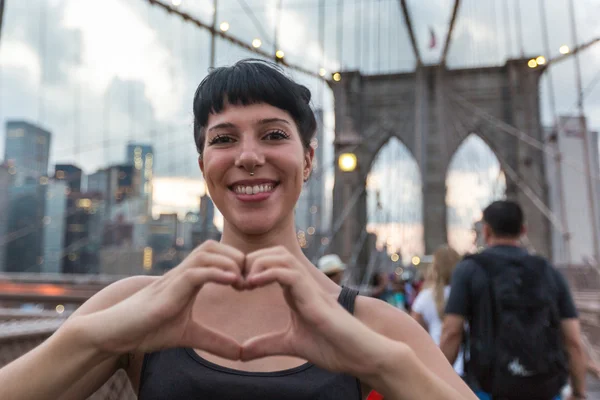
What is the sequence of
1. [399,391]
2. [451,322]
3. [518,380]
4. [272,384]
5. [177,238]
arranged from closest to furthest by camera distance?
[399,391] < [272,384] < [518,380] < [451,322] < [177,238]

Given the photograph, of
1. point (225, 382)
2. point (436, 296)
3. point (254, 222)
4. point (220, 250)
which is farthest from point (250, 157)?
point (436, 296)

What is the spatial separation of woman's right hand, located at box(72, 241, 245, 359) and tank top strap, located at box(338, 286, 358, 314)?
10.8 inches

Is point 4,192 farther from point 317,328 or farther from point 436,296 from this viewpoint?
point 317,328

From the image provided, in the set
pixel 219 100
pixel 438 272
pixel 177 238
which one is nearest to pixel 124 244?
pixel 177 238

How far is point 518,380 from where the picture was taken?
203 centimetres

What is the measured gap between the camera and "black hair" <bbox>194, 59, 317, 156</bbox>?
93 centimetres

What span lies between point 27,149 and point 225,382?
9695mm

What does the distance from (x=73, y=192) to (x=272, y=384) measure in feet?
42.2

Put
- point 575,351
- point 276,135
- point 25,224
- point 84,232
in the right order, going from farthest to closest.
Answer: point 84,232, point 25,224, point 575,351, point 276,135

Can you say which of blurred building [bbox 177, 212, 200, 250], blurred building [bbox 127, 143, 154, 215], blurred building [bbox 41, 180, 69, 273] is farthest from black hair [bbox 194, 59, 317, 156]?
blurred building [bbox 41, 180, 69, 273]

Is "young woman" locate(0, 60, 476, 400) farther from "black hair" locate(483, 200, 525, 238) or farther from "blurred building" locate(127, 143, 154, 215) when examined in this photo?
"blurred building" locate(127, 143, 154, 215)

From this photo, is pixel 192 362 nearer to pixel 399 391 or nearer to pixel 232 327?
pixel 232 327

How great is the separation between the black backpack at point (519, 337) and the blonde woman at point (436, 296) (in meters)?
0.97

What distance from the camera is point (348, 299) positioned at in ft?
3.12
